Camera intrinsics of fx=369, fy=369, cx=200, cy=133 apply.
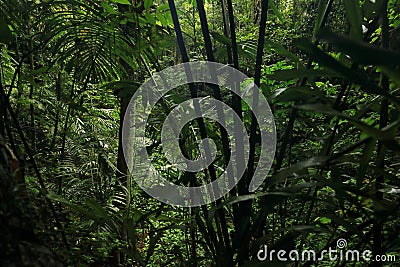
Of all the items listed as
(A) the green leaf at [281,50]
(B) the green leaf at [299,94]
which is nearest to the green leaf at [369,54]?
(B) the green leaf at [299,94]

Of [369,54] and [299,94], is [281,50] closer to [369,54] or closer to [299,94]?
[299,94]

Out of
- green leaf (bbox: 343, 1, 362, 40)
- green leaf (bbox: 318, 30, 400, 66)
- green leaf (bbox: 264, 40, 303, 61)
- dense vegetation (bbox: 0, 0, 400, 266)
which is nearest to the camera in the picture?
green leaf (bbox: 318, 30, 400, 66)

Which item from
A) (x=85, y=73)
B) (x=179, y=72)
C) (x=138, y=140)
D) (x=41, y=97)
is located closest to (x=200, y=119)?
(x=179, y=72)

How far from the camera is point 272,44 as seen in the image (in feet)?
2.63

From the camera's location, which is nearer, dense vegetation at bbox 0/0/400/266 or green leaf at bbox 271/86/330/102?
dense vegetation at bbox 0/0/400/266

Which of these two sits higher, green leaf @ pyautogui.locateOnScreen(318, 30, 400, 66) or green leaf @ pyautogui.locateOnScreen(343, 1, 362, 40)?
green leaf @ pyautogui.locateOnScreen(343, 1, 362, 40)

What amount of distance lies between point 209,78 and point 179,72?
6.8 inches

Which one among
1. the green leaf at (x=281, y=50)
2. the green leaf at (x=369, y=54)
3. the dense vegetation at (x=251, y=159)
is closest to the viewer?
the green leaf at (x=369, y=54)

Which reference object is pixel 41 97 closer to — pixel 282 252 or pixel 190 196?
pixel 190 196

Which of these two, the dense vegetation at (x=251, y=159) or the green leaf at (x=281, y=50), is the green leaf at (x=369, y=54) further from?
the green leaf at (x=281, y=50)

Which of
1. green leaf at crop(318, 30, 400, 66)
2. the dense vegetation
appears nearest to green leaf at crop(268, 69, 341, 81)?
the dense vegetation

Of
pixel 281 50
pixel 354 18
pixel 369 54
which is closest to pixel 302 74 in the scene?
pixel 354 18

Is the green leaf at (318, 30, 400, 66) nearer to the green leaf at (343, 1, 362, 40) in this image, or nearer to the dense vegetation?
the dense vegetation

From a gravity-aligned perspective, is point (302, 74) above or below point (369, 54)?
above
